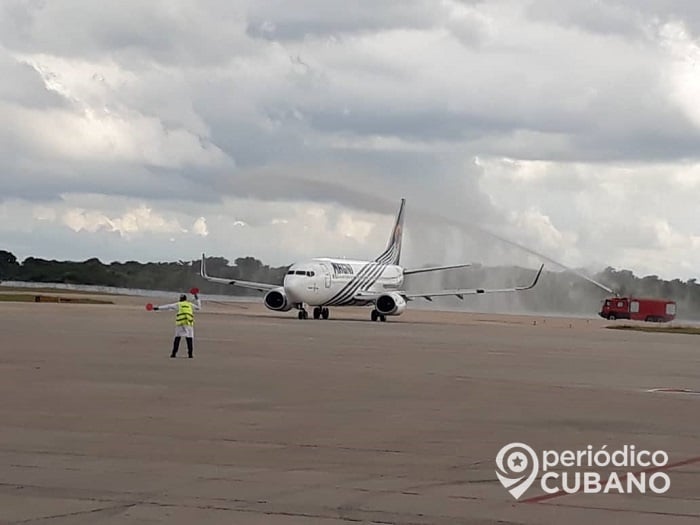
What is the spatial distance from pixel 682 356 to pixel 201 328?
21091 millimetres

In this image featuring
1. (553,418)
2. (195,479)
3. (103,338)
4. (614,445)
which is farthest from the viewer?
(103,338)

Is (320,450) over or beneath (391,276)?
beneath

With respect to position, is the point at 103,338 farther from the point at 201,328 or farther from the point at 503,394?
the point at 503,394

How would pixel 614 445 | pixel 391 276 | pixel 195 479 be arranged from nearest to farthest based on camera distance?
pixel 195 479
pixel 614 445
pixel 391 276

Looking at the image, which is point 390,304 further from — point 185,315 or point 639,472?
point 639,472

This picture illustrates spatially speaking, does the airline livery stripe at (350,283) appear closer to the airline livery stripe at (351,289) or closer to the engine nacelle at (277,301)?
the airline livery stripe at (351,289)

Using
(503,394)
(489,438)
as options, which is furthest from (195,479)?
(503,394)

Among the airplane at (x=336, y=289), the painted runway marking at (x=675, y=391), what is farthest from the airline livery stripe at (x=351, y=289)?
the painted runway marking at (x=675, y=391)

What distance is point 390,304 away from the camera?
74812mm

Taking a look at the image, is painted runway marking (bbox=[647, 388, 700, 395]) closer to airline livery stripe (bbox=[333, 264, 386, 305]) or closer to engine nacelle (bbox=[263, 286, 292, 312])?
engine nacelle (bbox=[263, 286, 292, 312])

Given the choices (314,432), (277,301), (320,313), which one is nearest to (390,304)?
(320,313)

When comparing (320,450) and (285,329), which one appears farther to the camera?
(285,329)

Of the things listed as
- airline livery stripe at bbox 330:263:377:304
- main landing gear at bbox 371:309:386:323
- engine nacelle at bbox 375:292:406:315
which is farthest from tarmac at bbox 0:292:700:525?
main landing gear at bbox 371:309:386:323

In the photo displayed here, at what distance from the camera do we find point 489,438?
17.4 m
